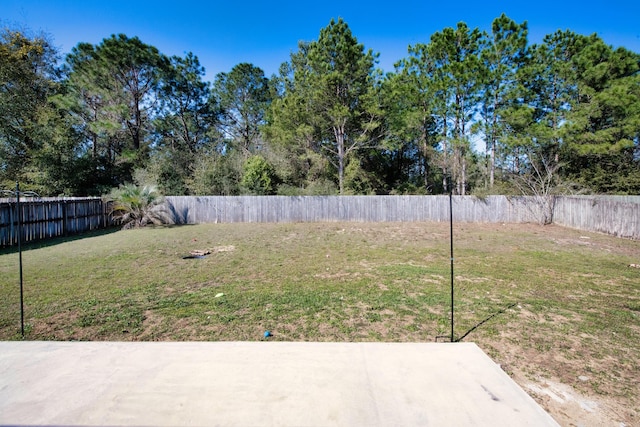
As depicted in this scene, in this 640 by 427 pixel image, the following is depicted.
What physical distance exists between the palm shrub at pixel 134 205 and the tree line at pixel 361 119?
3698 mm

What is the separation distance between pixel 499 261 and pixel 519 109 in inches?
454

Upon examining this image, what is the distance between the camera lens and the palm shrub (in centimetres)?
1181

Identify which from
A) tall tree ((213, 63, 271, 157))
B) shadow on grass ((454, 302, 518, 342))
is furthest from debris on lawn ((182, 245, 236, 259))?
tall tree ((213, 63, 271, 157))

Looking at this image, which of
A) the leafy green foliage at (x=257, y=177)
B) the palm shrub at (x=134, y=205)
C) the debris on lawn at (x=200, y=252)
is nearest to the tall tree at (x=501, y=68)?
the leafy green foliage at (x=257, y=177)

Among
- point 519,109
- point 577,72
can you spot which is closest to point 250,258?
point 519,109

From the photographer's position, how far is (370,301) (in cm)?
381

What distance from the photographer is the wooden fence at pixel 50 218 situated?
8078 millimetres

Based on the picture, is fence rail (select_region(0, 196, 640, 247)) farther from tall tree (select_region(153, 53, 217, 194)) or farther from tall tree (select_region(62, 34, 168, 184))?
tall tree (select_region(62, 34, 168, 184))

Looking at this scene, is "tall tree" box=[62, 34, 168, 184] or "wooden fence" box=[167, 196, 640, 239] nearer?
"wooden fence" box=[167, 196, 640, 239]

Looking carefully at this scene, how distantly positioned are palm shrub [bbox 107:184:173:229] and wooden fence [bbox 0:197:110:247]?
55 cm

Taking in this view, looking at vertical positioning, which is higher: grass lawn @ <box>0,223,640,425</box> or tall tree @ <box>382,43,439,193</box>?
tall tree @ <box>382,43,439,193</box>

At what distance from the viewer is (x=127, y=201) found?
1180 centimetres

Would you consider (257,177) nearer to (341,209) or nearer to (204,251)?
(341,209)

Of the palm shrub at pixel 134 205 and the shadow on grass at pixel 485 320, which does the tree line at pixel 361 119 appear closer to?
the palm shrub at pixel 134 205
